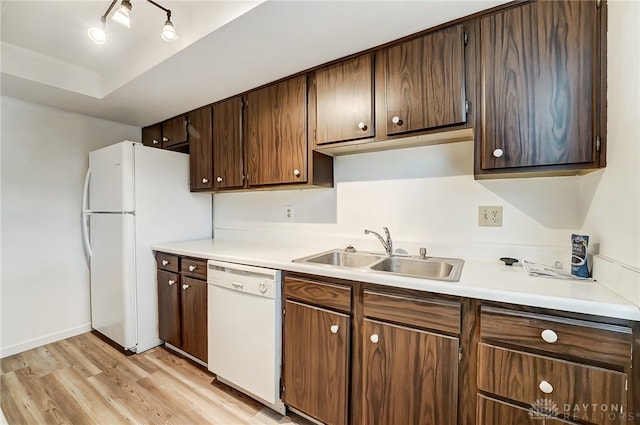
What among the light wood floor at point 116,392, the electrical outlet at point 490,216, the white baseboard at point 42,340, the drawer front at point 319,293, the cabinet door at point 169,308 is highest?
the electrical outlet at point 490,216

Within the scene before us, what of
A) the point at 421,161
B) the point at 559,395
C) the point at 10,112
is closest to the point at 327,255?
the point at 421,161

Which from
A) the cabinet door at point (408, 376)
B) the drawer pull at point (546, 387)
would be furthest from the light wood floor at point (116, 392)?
the drawer pull at point (546, 387)

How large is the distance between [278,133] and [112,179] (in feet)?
5.02

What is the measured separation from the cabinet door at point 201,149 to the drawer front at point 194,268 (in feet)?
2.29

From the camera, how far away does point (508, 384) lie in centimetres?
99

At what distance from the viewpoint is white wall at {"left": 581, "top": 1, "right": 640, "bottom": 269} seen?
886 mm

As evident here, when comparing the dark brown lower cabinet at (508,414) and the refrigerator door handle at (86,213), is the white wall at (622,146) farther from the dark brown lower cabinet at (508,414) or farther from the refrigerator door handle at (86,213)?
the refrigerator door handle at (86,213)

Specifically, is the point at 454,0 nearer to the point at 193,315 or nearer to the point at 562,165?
the point at 562,165

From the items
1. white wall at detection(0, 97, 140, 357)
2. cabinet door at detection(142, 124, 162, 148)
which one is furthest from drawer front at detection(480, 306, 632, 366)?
white wall at detection(0, 97, 140, 357)

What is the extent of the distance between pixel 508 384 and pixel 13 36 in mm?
3351

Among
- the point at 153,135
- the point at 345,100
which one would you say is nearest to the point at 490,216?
the point at 345,100

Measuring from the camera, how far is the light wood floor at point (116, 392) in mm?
1564

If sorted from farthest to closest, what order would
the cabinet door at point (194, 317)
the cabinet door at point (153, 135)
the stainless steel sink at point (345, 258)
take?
the cabinet door at point (153, 135), the cabinet door at point (194, 317), the stainless steel sink at point (345, 258)

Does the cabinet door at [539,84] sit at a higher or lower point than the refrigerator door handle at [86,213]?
higher
